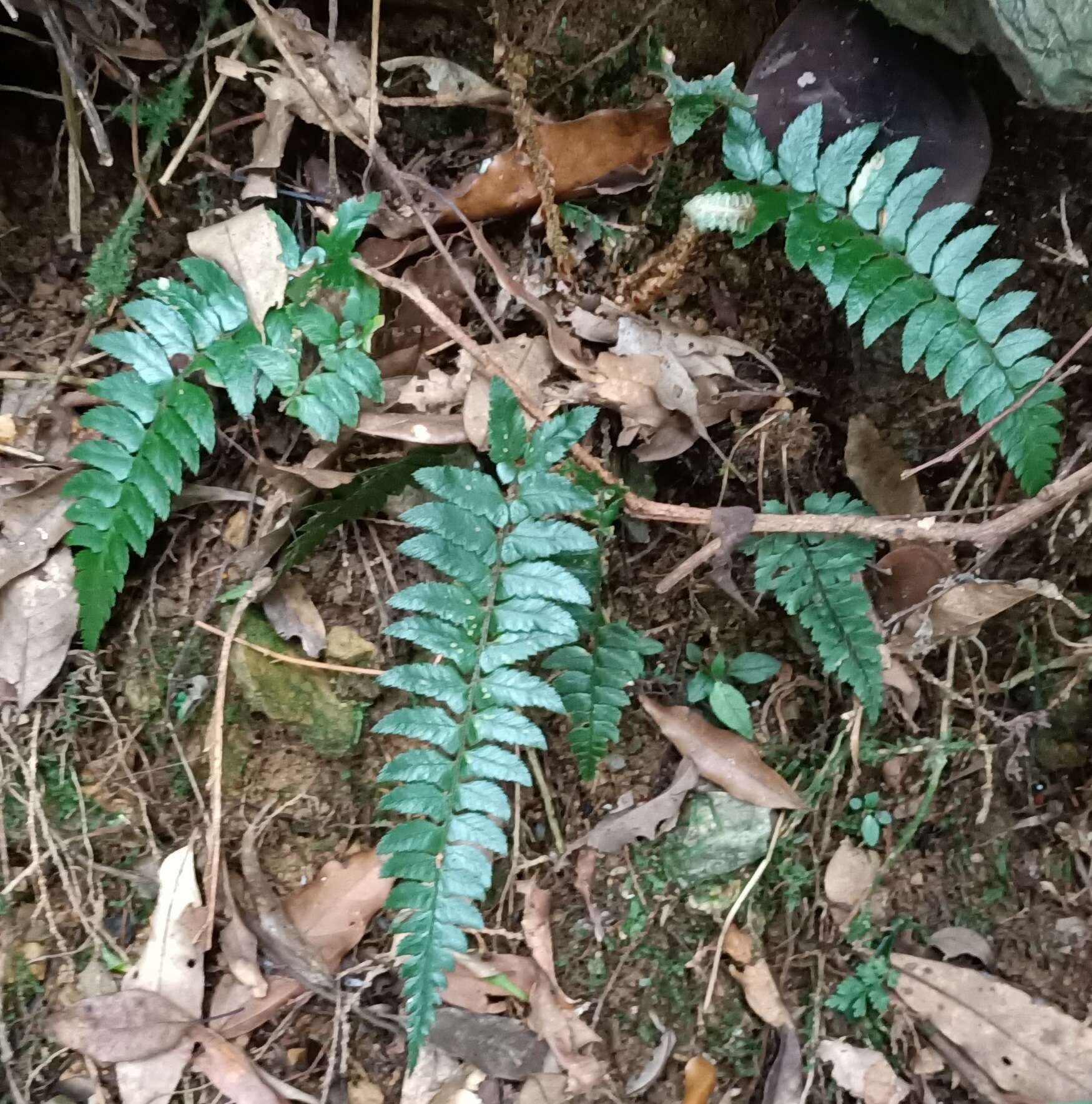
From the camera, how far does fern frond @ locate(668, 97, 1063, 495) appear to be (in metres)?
1.71

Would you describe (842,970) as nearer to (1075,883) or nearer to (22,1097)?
(1075,883)

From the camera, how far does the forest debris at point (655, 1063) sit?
2.01 metres

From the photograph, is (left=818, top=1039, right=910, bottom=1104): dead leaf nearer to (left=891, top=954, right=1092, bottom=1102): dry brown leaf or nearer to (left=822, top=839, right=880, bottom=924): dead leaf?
(left=891, top=954, right=1092, bottom=1102): dry brown leaf

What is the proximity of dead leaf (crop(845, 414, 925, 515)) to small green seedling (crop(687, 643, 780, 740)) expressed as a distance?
1.43 ft

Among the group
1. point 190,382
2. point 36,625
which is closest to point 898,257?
point 190,382

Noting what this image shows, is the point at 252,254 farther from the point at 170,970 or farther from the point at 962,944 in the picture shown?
the point at 962,944

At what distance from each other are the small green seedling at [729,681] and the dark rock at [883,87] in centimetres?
106

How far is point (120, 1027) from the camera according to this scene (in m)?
1.95

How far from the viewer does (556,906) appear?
6.85ft

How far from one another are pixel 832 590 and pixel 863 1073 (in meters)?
1.10

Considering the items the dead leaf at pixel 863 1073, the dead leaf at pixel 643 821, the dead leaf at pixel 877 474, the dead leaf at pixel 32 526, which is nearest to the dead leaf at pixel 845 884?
the dead leaf at pixel 863 1073

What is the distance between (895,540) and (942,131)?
2.67 ft

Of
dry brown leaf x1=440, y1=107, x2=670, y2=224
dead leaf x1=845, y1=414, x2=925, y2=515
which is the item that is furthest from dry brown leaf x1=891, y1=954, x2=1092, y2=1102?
dry brown leaf x1=440, y1=107, x2=670, y2=224

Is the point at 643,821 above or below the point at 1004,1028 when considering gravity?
below
